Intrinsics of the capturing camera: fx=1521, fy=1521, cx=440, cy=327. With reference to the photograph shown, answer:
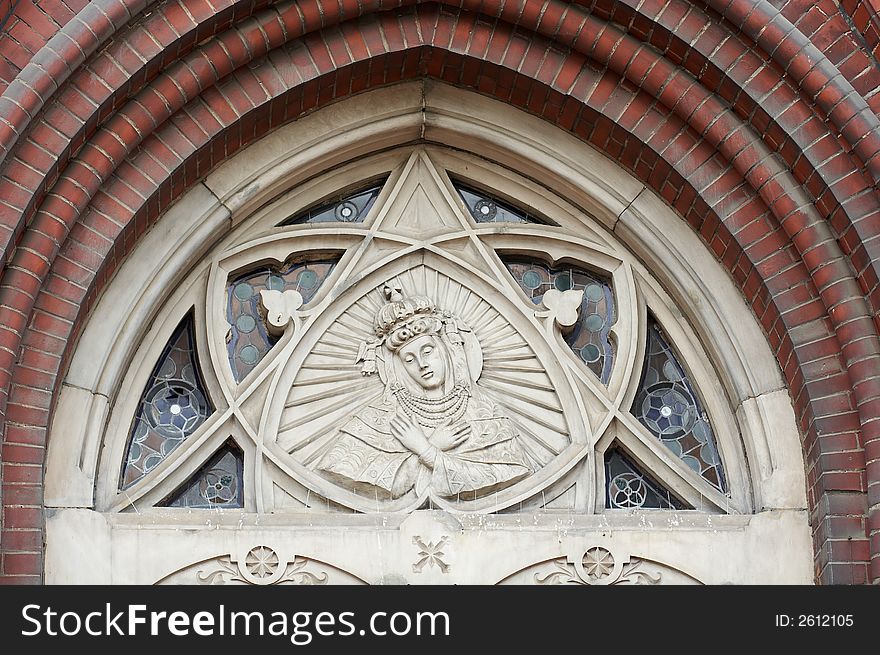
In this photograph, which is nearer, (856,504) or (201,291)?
(856,504)

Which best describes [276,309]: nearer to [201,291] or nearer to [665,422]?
[201,291]

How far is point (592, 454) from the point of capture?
24.4ft

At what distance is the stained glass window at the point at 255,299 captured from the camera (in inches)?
301

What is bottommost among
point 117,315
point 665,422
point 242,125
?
point 665,422

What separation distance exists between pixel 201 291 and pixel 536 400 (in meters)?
1.77

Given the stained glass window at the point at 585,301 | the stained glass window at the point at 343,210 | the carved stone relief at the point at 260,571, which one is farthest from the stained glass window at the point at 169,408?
the stained glass window at the point at 585,301

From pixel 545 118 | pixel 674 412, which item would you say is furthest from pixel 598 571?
pixel 545 118

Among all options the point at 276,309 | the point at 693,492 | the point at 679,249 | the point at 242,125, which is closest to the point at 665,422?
the point at 693,492

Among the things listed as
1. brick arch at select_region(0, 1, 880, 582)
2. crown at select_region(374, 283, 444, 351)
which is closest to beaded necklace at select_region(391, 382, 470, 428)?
crown at select_region(374, 283, 444, 351)

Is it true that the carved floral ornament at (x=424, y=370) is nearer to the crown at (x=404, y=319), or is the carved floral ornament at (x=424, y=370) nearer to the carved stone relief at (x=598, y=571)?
the crown at (x=404, y=319)

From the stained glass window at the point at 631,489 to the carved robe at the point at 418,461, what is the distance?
17.2 inches

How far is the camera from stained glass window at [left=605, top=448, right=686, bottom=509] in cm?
747

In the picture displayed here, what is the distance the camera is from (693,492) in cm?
744

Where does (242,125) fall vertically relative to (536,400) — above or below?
above
